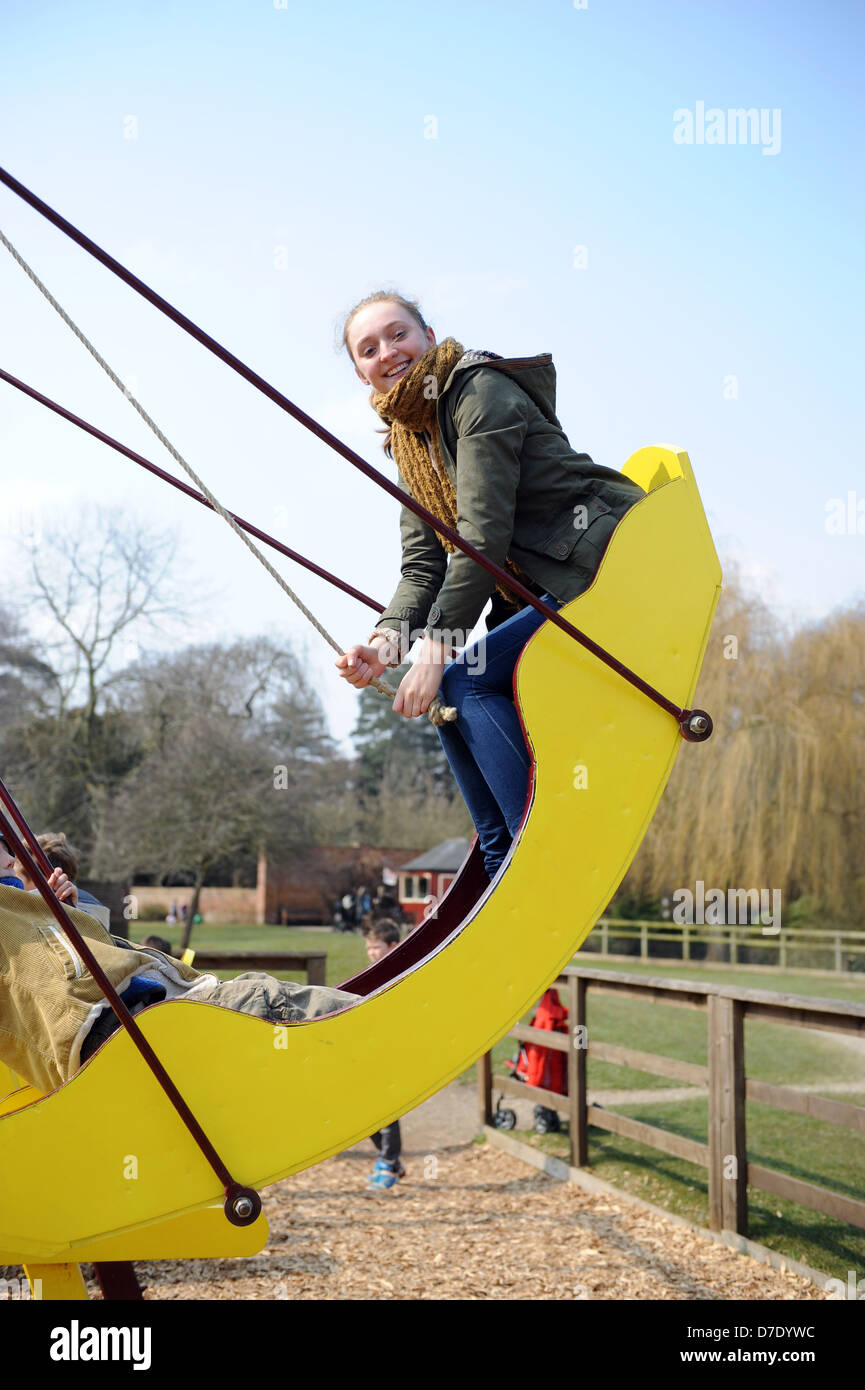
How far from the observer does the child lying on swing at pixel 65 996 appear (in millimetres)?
2131

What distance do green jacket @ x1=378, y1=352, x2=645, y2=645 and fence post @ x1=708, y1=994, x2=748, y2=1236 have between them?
363 cm

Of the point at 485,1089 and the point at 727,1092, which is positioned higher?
the point at 727,1092

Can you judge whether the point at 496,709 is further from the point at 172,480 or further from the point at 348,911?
the point at 348,911

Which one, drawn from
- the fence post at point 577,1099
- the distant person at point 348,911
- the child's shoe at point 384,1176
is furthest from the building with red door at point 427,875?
the child's shoe at point 384,1176

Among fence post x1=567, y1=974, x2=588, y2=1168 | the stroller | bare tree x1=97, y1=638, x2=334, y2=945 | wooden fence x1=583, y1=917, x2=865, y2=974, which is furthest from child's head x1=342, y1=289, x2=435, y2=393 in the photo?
bare tree x1=97, y1=638, x2=334, y2=945

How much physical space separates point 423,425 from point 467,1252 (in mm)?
4463

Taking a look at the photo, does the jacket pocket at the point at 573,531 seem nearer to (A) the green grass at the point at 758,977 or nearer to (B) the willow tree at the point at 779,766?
(A) the green grass at the point at 758,977

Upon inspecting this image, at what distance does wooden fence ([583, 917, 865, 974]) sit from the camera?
22.8m

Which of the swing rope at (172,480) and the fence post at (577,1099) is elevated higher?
the swing rope at (172,480)

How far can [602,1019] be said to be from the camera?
14.6m

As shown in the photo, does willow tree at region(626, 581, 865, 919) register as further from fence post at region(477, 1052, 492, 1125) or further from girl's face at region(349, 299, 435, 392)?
girl's face at region(349, 299, 435, 392)

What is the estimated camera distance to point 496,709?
Result: 231 centimetres

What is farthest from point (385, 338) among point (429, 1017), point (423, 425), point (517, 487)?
point (429, 1017)
